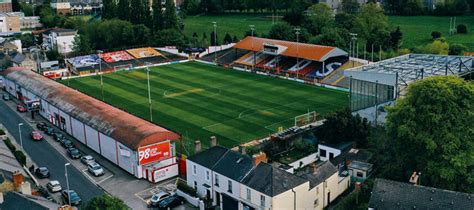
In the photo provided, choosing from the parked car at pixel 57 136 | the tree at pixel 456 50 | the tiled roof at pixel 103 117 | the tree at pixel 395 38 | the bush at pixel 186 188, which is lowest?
the bush at pixel 186 188

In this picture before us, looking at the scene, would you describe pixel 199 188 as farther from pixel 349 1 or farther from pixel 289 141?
pixel 349 1

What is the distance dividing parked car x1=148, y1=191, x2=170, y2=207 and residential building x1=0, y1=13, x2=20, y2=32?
403 feet

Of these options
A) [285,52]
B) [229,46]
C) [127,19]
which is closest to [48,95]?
[285,52]

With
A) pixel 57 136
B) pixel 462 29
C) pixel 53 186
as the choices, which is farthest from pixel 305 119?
pixel 462 29

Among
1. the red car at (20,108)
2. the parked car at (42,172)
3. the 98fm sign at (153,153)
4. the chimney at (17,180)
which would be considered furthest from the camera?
the red car at (20,108)

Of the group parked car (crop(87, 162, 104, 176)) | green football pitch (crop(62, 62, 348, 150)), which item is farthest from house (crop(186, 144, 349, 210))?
green football pitch (crop(62, 62, 348, 150))

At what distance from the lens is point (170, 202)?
128ft

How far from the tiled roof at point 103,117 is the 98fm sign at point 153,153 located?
0.46 metres

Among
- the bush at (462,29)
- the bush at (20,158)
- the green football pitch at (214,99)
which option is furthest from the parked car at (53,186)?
the bush at (462,29)

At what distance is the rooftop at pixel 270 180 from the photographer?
33906 mm

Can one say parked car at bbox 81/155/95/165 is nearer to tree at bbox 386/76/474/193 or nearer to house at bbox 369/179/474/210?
tree at bbox 386/76/474/193

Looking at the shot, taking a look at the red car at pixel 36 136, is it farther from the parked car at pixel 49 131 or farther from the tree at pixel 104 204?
the tree at pixel 104 204

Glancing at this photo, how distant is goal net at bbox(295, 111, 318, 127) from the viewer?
58281 millimetres

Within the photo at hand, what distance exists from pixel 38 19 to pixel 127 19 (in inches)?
1880
